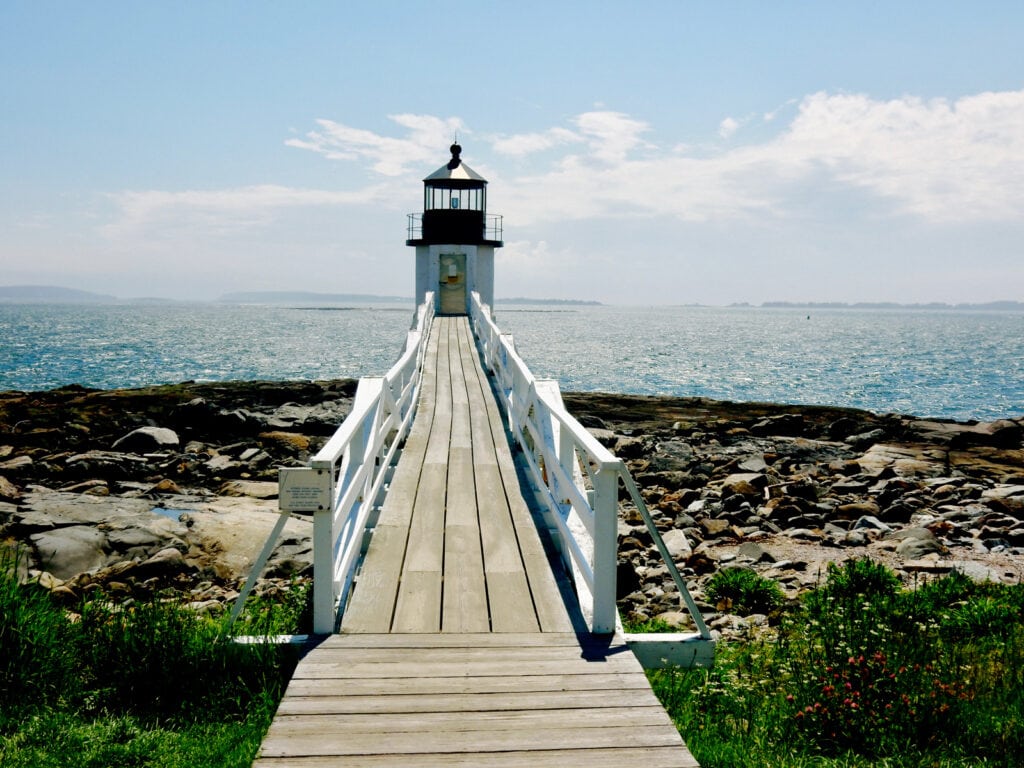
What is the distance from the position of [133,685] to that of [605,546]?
8.40 ft

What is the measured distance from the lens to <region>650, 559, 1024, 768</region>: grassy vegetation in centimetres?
413

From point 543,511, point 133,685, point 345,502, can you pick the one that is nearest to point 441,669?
point 345,502

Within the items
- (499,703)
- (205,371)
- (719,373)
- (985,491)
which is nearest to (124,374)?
(205,371)

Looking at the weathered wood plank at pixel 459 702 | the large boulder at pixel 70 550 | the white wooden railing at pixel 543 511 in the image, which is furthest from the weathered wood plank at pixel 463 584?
the large boulder at pixel 70 550

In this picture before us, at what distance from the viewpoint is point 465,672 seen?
13.3 ft

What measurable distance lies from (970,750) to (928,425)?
18974 millimetres

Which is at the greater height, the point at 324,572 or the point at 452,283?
the point at 452,283

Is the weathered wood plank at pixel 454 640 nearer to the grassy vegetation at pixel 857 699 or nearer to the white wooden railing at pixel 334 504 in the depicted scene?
the white wooden railing at pixel 334 504

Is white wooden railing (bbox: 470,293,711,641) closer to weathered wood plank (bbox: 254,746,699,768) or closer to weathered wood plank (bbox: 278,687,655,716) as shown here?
weathered wood plank (bbox: 278,687,655,716)

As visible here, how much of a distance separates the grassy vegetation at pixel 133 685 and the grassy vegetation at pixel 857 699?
7.28 ft

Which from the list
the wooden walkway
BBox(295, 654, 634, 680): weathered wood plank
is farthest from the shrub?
BBox(295, 654, 634, 680): weathered wood plank

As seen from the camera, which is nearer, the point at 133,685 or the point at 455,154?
the point at 133,685

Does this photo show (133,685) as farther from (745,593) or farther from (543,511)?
(745,593)

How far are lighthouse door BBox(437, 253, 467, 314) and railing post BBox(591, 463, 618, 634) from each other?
2478cm
